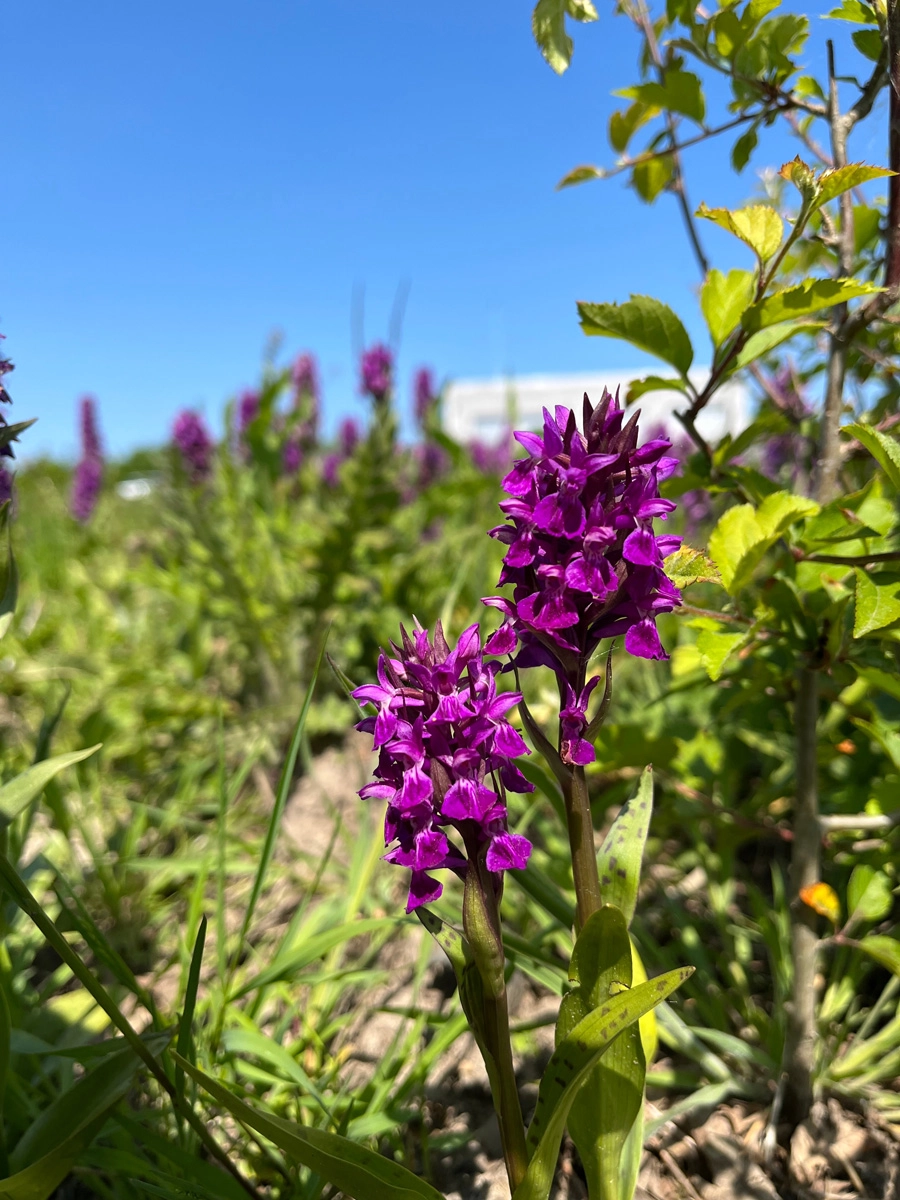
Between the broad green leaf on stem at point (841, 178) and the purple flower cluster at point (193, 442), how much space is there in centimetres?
326

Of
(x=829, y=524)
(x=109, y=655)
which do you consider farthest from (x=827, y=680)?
(x=109, y=655)

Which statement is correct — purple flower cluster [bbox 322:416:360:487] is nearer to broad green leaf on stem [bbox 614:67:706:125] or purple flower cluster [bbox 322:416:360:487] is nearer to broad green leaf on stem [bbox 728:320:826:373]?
broad green leaf on stem [bbox 614:67:706:125]

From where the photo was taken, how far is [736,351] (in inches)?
44.4

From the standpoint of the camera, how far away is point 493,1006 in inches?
34.9

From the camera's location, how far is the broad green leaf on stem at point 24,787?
42.4 inches

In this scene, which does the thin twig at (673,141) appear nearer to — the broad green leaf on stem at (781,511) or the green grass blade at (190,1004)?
the broad green leaf on stem at (781,511)

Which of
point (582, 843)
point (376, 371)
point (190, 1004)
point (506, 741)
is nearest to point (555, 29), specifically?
point (506, 741)

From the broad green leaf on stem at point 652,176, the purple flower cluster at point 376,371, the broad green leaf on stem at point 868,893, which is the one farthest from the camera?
the purple flower cluster at point 376,371

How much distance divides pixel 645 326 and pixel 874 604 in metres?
0.51

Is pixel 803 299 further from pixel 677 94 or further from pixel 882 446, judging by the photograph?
pixel 677 94

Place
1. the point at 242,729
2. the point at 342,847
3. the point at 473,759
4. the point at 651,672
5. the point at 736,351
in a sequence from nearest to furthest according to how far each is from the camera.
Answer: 1. the point at 473,759
2. the point at 736,351
3. the point at 342,847
4. the point at 651,672
5. the point at 242,729

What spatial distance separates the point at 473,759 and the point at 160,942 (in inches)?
62.9

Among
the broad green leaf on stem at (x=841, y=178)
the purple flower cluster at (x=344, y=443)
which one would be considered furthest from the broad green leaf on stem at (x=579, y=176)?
the purple flower cluster at (x=344, y=443)

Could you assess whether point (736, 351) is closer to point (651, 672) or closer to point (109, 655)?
point (651, 672)
